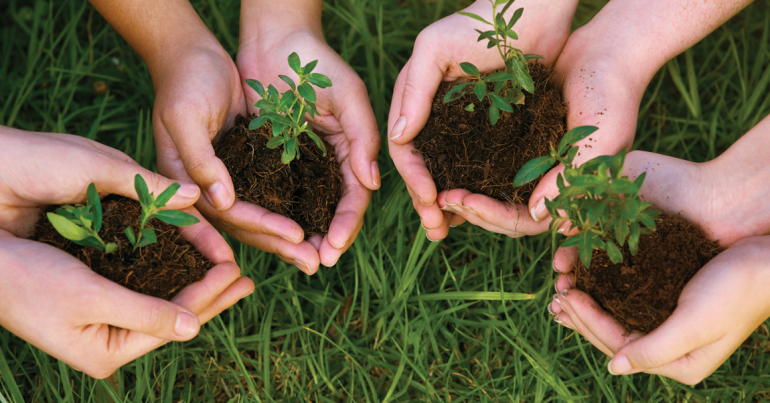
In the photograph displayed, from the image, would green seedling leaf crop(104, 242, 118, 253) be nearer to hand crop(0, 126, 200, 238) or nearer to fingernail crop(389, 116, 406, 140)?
hand crop(0, 126, 200, 238)

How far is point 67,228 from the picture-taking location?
5.88 feet

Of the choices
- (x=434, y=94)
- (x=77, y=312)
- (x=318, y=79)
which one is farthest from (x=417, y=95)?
(x=77, y=312)

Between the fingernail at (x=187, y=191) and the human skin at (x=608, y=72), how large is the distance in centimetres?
96

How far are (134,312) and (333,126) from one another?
1.36 m

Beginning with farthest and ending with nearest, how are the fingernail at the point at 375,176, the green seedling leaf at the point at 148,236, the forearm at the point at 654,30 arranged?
the forearm at the point at 654,30 < the fingernail at the point at 375,176 < the green seedling leaf at the point at 148,236

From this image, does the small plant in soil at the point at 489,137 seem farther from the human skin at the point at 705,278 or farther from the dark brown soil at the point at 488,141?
the human skin at the point at 705,278

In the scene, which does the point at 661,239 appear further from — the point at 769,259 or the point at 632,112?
the point at 632,112

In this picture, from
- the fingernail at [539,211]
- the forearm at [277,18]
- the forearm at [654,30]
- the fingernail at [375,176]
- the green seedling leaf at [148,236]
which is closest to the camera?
the green seedling leaf at [148,236]

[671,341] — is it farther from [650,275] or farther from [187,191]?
[187,191]

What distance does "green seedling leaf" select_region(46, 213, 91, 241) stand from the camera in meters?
1.76

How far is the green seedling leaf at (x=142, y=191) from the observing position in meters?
1.84

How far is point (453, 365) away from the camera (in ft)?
8.23

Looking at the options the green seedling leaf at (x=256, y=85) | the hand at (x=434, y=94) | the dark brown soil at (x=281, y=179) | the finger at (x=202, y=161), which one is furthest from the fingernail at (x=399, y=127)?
the finger at (x=202, y=161)

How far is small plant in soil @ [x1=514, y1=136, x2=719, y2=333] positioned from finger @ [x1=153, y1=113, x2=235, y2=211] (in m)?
1.28
